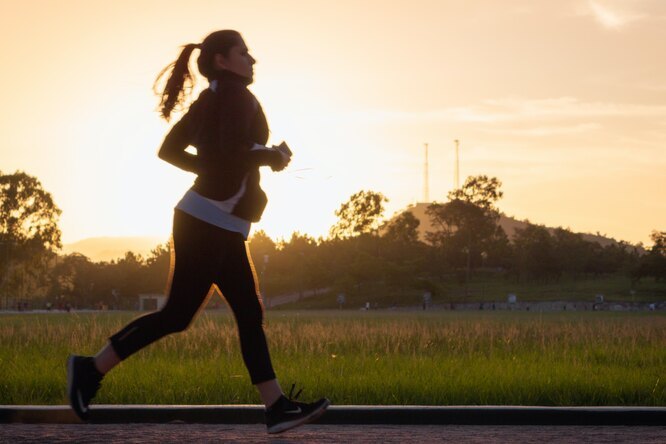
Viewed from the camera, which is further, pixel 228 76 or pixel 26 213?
pixel 26 213

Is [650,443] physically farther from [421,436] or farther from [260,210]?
[260,210]

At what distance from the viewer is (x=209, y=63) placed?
4984 millimetres

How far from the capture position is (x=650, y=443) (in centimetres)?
524

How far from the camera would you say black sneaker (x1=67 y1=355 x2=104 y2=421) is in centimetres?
482

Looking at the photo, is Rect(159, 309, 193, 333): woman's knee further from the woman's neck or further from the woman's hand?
the woman's neck

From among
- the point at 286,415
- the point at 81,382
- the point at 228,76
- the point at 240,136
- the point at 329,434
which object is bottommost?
the point at 329,434

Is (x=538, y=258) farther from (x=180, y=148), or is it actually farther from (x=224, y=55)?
(x=180, y=148)

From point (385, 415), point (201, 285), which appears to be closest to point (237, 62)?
point (201, 285)

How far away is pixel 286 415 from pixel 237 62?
69.8 inches

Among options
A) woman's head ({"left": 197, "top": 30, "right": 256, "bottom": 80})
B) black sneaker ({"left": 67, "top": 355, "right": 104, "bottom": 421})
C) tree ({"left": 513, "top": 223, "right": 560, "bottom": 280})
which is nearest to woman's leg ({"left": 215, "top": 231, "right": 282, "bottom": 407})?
black sneaker ({"left": 67, "top": 355, "right": 104, "bottom": 421})

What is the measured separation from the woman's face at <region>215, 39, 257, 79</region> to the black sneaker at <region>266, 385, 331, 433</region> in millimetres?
1644

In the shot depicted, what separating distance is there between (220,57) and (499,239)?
109m

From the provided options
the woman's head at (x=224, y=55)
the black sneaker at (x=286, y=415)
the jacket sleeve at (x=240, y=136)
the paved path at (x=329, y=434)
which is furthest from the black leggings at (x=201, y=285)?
the woman's head at (x=224, y=55)

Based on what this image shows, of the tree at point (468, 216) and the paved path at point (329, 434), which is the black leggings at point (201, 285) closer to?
the paved path at point (329, 434)
